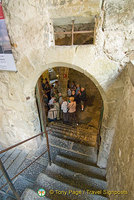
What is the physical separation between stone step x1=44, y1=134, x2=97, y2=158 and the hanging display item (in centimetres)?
230

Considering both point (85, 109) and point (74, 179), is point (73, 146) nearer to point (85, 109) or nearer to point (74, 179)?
point (74, 179)

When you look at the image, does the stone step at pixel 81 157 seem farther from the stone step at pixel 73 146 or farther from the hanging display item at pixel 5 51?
the hanging display item at pixel 5 51

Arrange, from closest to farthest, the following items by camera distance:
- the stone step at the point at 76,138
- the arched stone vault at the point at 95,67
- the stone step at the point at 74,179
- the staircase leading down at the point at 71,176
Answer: the arched stone vault at the point at 95,67, the staircase leading down at the point at 71,176, the stone step at the point at 74,179, the stone step at the point at 76,138

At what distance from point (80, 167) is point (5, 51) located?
3.09 m

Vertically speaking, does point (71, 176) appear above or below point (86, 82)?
below

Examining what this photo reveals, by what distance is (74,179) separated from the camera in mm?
2438

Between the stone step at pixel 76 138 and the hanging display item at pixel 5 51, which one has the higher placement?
the hanging display item at pixel 5 51

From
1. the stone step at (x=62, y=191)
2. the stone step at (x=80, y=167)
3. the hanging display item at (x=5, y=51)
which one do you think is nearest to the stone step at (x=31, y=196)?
the stone step at (x=62, y=191)

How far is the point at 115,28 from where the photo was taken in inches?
62.9

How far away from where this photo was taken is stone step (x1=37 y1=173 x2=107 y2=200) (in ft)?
6.91

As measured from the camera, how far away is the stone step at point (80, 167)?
255 centimetres

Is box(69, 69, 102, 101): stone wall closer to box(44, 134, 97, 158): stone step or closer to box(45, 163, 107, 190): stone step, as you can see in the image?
box(44, 134, 97, 158): stone step

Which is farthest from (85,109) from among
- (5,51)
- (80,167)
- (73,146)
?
(5,51)


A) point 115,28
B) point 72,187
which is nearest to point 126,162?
point 72,187
